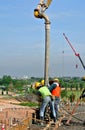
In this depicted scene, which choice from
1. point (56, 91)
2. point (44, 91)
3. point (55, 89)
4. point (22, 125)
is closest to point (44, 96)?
point (44, 91)

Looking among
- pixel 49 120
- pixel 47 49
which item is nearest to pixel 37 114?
pixel 49 120

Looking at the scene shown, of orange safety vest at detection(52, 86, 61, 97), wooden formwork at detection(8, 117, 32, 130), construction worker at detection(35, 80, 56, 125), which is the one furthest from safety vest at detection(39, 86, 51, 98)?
wooden formwork at detection(8, 117, 32, 130)

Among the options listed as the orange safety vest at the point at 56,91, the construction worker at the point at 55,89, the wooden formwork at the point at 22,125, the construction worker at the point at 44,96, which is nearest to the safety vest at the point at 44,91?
the construction worker at the point at 44,96

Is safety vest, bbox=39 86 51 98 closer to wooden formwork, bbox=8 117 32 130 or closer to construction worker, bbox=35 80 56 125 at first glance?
construction worker, bbox=35 80 56 125

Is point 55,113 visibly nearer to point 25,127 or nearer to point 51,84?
point 51,84

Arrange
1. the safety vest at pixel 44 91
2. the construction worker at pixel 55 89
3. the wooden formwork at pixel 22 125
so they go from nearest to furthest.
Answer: the wooden formwork at pixel 22 125
the safety vest at pixel 44 91
the construction worker at pixel 55 89

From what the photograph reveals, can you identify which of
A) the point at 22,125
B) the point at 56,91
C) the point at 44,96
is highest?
the point at 56,91

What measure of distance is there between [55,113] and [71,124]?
0.77m

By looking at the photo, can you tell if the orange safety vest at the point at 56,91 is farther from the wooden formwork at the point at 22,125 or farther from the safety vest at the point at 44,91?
the wooden formwork at the point at 22,125

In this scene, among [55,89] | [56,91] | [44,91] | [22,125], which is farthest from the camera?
[56,91]

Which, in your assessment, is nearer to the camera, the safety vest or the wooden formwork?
the wooden formwork

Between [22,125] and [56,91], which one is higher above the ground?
[56,91]

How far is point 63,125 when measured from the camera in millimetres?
16125

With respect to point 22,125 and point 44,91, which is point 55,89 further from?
point 22,125
